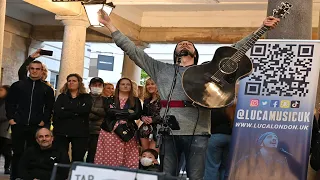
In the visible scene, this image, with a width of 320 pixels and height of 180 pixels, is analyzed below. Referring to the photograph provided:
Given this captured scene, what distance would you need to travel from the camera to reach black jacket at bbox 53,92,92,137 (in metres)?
7.75

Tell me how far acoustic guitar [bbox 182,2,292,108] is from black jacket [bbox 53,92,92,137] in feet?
10.5

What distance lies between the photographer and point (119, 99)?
7523 millimetres

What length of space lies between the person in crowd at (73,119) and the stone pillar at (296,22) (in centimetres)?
264

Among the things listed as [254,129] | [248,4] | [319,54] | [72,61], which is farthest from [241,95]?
[248,4]

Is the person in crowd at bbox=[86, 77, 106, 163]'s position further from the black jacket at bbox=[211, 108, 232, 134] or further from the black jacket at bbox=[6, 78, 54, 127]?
the black jacket at bbox=[211, 108, 232, 134]

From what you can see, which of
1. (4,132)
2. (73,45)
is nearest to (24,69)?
(4,132)

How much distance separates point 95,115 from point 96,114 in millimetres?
38

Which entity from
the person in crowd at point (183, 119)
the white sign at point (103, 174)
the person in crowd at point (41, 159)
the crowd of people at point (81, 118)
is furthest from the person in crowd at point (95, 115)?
the white sign at point (103, 174)

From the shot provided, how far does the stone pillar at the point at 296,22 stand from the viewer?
20.4ft

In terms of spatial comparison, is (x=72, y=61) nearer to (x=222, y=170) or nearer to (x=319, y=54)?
(x=222, y=170)

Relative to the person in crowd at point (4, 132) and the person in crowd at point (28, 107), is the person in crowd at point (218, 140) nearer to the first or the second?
the person in crowd at point (28, 107)

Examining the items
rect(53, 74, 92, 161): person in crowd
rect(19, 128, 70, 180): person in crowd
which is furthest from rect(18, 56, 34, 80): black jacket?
rect(19, 128, 70, 180): person in crowd

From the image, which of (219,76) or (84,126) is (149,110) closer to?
(84,126)

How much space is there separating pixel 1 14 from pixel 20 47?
22.7 ft
